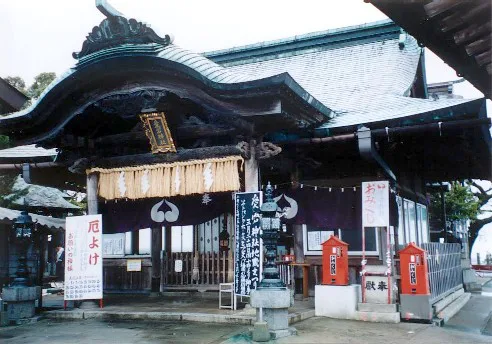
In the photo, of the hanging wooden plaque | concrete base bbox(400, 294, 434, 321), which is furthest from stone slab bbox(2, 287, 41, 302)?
concrete base bbox(400, 294, 434, 321)

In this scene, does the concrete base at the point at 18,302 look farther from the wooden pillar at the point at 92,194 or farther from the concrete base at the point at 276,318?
the concrete base at the point at 276,318

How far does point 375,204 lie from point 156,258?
24.2 feet

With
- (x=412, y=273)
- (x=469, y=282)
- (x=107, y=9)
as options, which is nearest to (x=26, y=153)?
(x=107, y=9)

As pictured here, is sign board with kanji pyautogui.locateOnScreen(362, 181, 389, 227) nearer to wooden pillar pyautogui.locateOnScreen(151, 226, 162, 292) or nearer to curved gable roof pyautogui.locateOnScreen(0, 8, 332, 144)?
curved gable roof pyautogui.locateOnScreen(0, 8, 332, 144)

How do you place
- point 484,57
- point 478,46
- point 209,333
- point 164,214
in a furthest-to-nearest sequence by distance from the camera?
point 164,214, point 209,333, point 484,57, point 478,46

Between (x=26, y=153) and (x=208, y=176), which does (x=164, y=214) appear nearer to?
(x=208, y=176)

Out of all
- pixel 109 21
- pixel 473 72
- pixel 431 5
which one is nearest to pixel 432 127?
pixel 473 72

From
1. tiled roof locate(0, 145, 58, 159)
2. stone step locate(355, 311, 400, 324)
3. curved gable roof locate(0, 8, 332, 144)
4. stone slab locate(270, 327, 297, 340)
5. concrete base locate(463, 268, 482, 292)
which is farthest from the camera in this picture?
concrete base locate(463, 268, 482, 292)

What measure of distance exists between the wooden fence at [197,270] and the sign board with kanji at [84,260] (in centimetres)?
355

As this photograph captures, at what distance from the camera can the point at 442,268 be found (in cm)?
1238

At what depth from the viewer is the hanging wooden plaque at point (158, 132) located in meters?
10.7

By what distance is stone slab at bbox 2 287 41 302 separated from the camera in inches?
415

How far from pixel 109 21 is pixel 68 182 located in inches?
271

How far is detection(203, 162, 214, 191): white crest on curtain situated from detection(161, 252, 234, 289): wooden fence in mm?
3871
